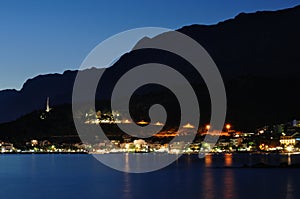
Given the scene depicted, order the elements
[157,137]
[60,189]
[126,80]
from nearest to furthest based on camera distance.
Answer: [60,189] < [157,137] < [126,80]

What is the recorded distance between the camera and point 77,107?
14512 centimetres

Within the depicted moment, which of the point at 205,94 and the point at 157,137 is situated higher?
the point at 205,94

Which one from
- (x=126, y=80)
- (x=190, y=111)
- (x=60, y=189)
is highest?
(x=126, y=80)

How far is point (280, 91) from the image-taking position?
14725cm

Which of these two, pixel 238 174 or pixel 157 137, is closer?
pixel 238 174

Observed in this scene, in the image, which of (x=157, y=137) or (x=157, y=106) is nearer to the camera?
(x=157, y=137)

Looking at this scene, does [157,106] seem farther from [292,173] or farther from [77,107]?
[292,173]

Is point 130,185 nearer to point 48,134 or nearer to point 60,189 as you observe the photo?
point 60,189

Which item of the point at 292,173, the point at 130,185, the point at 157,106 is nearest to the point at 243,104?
the point at 157,106

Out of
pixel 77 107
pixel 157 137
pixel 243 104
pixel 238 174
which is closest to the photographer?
pixel 238 174

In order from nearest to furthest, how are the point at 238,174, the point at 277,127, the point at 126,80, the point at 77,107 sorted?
the point at 238,174 < the point at 277,127 < the point at 77,107 < the point at 126,80

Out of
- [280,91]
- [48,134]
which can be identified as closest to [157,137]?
[48,134]

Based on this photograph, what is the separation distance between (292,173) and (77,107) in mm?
100311

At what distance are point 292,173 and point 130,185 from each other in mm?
16607
